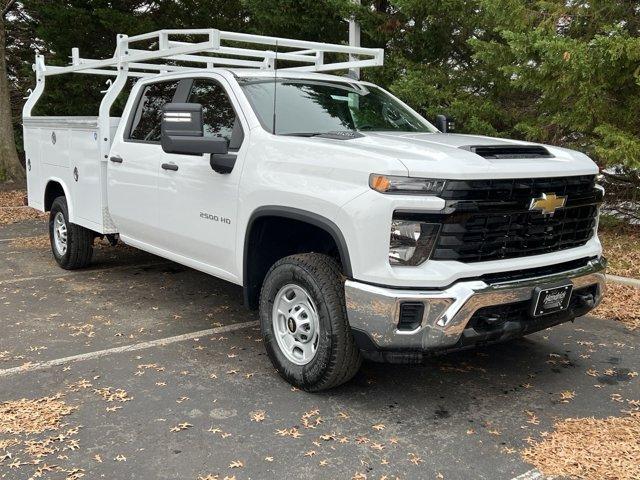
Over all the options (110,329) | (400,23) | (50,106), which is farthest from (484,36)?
(50,106)

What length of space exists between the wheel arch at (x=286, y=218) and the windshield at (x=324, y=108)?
2.14ft

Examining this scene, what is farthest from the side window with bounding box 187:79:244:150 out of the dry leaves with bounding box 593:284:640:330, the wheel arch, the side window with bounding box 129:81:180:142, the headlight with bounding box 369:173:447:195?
the dry leaves with bounding box 593:284:640:330

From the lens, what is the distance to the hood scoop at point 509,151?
3930mm

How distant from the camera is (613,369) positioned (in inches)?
184

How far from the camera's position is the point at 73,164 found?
22.8 feet

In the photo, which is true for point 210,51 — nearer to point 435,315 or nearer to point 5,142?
point 435,315

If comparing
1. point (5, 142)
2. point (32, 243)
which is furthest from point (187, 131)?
point (5, 142)

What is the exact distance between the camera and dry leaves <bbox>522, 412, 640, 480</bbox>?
3254 millimetres

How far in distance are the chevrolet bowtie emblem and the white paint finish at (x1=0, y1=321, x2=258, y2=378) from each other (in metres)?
2.70

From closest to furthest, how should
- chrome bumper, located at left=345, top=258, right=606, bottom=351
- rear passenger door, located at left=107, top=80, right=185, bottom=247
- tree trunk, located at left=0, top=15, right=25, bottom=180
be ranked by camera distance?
chrome bumper, located at left=345, top=258, right=606, bottom=351
rear passenger door, located at left=107, top=80, right=185, bottom=247
tree trunk, located at left=0, top=15, right=25, bottom=180

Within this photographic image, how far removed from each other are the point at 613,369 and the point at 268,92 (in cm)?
323

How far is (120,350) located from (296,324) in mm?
1576

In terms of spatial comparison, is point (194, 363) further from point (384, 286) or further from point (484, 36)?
point (484, 36)

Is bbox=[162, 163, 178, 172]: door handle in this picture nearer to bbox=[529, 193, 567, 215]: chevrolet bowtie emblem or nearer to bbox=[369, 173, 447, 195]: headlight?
bbox=[369, 173, 447, 195]: headlight
